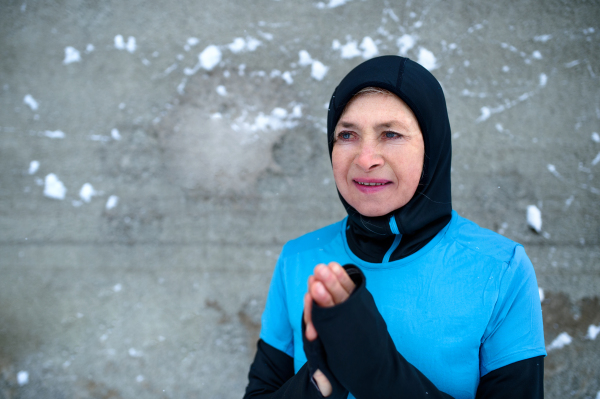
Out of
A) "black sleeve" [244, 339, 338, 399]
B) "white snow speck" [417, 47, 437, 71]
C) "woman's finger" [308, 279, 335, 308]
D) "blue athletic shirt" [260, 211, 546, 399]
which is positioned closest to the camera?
"woman's finger" [308, 279, 335, 308]

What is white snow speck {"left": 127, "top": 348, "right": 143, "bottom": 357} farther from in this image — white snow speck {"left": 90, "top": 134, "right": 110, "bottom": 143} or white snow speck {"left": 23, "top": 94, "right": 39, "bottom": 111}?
white snow speck {"left": 23, "top": 94, "right": 39, "bottom": 111}

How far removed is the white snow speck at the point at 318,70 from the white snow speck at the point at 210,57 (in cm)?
47

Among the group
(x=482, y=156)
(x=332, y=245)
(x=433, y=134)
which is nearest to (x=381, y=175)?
(x=433, y=134)

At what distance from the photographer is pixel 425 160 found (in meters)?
0.87

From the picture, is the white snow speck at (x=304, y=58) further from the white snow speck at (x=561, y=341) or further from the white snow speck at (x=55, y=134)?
the white snow speck at (x=561, y=341)

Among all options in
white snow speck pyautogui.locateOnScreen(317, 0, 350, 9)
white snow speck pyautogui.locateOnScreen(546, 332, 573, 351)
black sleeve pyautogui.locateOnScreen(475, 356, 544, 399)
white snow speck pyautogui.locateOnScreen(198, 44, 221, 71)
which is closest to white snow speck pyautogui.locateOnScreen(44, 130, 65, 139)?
white snow speck pyautogui.locateOnScreen(198, 44, 221, 71)

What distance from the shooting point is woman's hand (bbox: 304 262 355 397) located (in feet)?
2.10

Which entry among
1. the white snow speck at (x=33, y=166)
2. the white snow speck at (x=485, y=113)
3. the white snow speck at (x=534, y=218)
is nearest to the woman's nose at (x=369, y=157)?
the white snow speck at (x=485, y=113)

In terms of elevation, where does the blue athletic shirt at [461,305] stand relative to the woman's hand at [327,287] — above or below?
below

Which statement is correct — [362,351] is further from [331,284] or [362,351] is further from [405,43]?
[405,43]

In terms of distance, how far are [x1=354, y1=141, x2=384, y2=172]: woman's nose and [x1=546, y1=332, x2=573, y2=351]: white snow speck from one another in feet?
5.13

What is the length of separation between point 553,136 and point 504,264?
1218 mm

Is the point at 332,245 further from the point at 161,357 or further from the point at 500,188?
the point at 161,357

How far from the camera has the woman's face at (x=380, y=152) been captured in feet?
2.67
